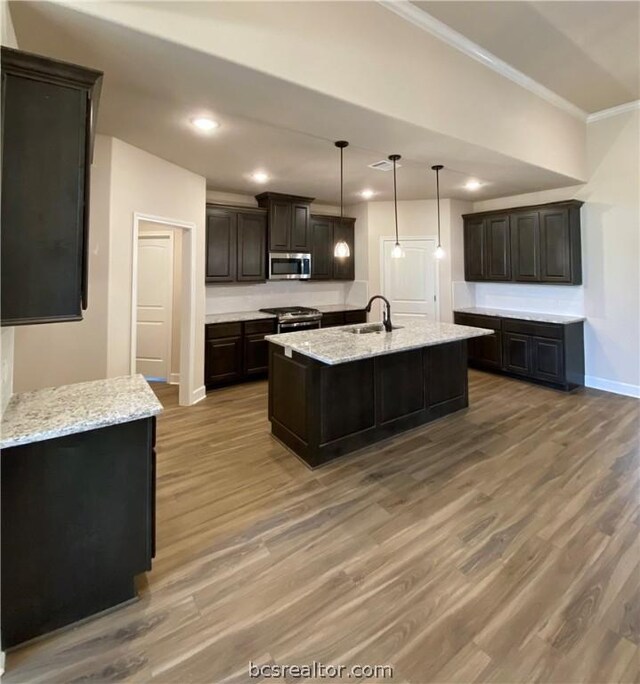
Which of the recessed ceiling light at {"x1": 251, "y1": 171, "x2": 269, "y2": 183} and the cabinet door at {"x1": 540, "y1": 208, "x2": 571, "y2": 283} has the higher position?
the recessed ceiling light at {"x1": 251, "y1": 171, "x2": 269, "y2": 183}

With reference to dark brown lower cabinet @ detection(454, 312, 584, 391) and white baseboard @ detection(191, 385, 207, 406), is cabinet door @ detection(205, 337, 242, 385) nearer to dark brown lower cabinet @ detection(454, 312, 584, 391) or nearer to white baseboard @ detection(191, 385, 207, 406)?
white baseboard @ detection(191, 385, 207, 406)

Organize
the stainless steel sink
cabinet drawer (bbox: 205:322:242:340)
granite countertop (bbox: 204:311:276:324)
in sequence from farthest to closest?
granite countertop (bbox: 204:311:276:324) → cabinet drawer (bbox: 205:322:242:340) → the stainless steel sink

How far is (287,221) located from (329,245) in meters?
0.97

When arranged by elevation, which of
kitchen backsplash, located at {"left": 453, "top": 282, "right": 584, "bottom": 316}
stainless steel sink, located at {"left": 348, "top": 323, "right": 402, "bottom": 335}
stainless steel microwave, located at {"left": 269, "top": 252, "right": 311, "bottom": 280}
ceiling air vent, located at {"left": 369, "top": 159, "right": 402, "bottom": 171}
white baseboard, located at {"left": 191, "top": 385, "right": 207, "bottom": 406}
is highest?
ceiling air vent, located at {"left": 369, "top": 159, "right": 402, "bottom": 171}

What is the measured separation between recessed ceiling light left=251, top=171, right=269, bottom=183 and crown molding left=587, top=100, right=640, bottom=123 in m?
4.27

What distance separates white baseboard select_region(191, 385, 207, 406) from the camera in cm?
464

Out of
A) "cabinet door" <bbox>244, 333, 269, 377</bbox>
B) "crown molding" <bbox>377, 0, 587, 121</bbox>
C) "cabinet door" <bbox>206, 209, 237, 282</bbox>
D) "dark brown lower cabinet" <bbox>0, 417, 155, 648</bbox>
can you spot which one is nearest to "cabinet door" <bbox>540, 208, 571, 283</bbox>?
"crown molding" <bbox>377, 0, 587, 121</bbox>

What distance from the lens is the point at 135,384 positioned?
6.88 ft

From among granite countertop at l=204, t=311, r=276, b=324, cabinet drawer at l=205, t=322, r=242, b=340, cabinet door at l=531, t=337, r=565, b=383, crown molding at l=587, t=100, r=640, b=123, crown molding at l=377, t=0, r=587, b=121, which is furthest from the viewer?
granite countertop at l=204, t=311, r=276, b=324

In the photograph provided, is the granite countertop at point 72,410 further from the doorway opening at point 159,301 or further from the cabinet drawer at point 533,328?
the cabinet drawer at point 533,328

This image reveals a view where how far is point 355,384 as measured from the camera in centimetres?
325

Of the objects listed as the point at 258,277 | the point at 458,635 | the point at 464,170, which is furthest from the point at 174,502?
the point at 464,170

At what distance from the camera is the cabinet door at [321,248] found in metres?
6.36

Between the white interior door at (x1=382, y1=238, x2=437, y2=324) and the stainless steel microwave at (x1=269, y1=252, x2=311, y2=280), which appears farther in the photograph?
the white interior door at (x1=382, y1=238, x2=437, y2=324)
